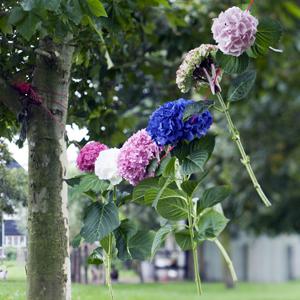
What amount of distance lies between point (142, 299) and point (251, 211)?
3.27 m

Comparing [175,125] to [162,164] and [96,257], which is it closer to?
[162,164]

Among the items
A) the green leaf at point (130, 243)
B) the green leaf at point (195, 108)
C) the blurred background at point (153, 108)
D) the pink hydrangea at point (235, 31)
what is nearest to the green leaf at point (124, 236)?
the green leaf at point (130, 243)

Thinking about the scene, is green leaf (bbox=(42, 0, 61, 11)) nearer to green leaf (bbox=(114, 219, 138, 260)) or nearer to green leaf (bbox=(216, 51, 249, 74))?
green leaf (bbox=(216, 51, 249, 74))

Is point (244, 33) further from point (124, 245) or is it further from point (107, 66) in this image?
point (107, 66)

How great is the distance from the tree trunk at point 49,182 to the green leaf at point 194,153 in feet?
0.65

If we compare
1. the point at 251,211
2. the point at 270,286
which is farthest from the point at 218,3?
the point at 270,286

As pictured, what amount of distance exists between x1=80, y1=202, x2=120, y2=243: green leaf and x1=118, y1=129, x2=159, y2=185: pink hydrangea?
2.3 inches

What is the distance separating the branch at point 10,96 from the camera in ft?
3.30

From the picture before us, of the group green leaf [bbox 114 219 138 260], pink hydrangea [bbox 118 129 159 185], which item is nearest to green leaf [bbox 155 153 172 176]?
pink hydrangea [bbox 118 129 159 185]

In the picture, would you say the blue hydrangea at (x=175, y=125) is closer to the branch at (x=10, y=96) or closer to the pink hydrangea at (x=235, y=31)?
the pink hydrangea at (x=235, y=31)

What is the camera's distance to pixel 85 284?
4.02 feet

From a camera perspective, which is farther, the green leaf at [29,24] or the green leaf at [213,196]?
the green leaf at [213,196]

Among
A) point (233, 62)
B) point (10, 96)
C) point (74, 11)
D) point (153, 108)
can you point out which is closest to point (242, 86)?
point (233, 62)

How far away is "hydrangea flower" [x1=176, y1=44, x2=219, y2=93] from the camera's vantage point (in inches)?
36.3
